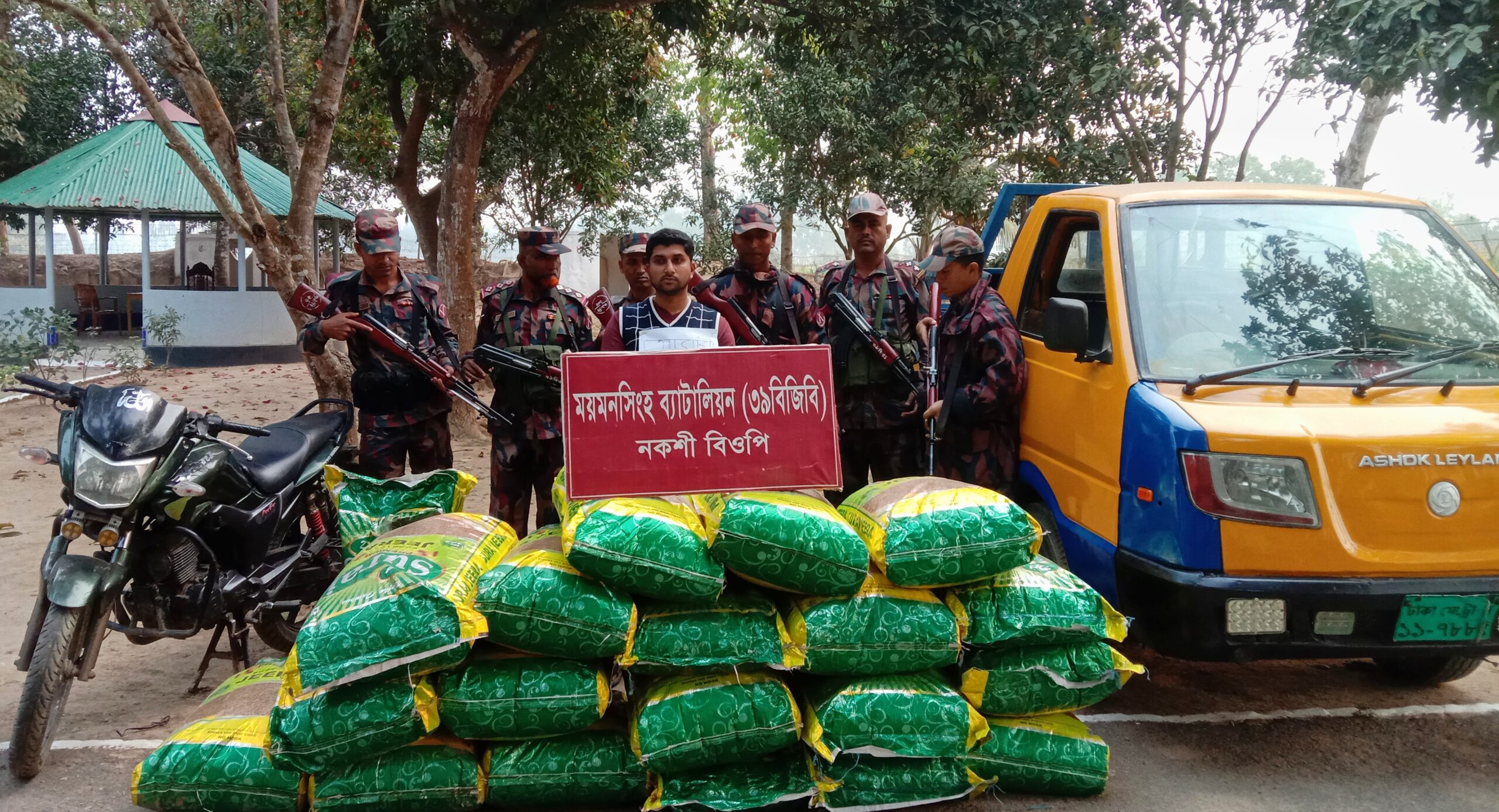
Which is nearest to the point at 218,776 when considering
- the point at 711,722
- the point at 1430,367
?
the point at 711,722

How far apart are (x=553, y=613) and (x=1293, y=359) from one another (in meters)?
2.60

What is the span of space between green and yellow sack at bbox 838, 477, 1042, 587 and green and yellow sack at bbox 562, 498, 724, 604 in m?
0.54

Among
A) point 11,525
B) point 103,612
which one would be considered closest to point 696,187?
point 11,525

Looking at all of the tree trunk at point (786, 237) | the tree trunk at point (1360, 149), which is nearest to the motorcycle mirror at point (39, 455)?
the tree trunk at point (1360, 149)

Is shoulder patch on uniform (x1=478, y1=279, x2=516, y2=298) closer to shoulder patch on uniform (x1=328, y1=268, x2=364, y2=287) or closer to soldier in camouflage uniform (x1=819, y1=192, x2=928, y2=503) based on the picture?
shoulder patch on uniform (x1=328, y1=268, x2=364, y2=287)

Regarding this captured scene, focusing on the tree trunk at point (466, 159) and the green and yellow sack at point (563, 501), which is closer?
the green and yellow sack at point (563, 501)

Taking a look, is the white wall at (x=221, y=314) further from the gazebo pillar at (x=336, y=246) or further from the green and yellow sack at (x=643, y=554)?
the green and yellow sack at (x=643, y=554)

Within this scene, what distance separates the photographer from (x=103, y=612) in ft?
12.0

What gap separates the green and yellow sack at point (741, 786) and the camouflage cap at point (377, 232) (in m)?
2.89

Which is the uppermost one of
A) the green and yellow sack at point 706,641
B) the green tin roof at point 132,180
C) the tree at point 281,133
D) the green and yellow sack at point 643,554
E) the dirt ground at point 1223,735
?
the green tin roof at point 132,180

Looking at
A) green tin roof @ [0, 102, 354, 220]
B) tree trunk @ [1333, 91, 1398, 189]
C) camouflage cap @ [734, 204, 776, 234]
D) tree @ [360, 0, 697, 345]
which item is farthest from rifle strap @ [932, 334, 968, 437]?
green tin roof @ [0, 102, 354, 220]

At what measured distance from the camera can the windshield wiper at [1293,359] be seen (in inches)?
140

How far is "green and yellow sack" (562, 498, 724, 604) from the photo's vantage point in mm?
3131

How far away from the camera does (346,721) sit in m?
3.03
